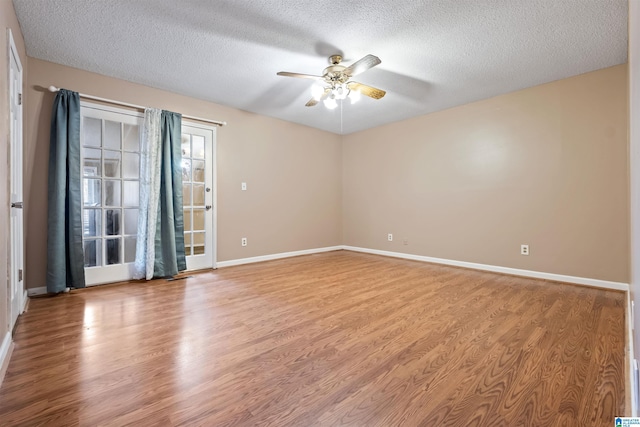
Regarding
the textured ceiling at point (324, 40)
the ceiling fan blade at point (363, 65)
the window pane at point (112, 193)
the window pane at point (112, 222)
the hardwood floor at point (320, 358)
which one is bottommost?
the hardwood floor at point (320, 358)

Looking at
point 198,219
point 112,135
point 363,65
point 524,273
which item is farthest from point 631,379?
point 112,135

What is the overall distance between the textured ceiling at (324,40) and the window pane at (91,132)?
54 cm

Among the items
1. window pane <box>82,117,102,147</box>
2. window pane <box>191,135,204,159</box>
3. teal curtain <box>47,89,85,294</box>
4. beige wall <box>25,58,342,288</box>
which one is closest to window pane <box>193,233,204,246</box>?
beige wall <box>25,58,342,288</box>

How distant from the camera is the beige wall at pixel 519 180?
3.04 m

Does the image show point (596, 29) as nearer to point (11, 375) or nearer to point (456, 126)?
point (456, 126)

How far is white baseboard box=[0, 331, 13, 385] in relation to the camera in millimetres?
1517

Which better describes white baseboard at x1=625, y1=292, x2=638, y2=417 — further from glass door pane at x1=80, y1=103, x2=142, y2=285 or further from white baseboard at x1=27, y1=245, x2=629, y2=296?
glass door pane at x1=80, y1=103, x2=142, y2=285

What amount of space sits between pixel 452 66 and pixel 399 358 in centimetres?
288

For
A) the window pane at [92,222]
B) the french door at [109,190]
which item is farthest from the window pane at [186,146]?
the window pane at [92,222]

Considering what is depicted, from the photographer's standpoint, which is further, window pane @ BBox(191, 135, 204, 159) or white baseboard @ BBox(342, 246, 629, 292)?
window pane @ BBox(191, 135, 204, 159)

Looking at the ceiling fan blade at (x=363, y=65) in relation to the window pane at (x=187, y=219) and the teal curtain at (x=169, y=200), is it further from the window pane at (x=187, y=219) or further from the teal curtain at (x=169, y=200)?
the window pane at (x=187, y=219)

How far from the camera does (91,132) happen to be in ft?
10.5

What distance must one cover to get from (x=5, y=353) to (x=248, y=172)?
3.29 metres

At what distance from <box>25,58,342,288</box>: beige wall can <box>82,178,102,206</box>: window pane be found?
319 millimetres
